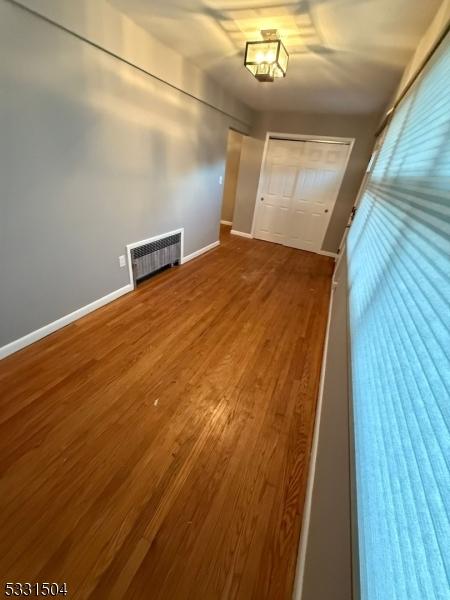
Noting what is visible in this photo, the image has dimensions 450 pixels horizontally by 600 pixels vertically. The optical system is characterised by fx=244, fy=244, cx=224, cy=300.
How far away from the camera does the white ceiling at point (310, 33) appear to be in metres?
1.48

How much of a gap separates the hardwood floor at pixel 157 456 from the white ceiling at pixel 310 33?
2.30m

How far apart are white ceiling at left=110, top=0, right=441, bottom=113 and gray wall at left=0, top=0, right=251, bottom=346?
42cm

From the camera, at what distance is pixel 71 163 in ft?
5.96

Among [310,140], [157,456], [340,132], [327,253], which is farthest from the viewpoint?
[327,253]

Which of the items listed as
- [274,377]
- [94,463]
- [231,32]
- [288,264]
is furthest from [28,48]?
[288,264]

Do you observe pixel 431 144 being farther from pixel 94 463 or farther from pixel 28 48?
pixel 28 48

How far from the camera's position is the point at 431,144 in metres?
0.84

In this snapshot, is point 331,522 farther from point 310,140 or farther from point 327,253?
point 310,140

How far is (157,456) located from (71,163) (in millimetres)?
2075

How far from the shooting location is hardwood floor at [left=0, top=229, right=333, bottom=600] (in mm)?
977

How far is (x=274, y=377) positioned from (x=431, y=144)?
1617 millimetres

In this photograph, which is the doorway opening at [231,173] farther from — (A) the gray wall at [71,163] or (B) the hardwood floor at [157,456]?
(B) the hardwood floor at [157,456]

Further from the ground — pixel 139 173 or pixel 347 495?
pixel 139 173

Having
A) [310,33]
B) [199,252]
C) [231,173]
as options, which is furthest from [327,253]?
[310,33]
